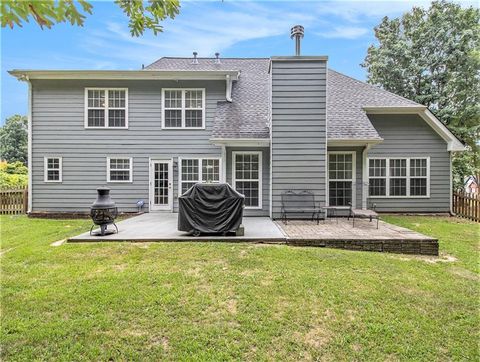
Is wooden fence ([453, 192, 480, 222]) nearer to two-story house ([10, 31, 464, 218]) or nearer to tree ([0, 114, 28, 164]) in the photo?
two-story house ([10, 31, 464, 218])

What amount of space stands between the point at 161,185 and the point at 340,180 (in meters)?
6.71

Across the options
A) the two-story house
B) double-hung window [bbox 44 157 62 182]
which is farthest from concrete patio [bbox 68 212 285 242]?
double-hung window [bbox 44 157 62 182]

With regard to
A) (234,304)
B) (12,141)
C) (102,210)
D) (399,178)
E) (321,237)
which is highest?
(12,141)

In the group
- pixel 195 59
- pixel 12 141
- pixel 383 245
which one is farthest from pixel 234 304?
pixel 12 141

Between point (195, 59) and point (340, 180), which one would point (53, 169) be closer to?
point (195, 59)

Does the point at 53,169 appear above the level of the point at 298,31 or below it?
below

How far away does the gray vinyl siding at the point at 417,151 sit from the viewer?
11.3 m

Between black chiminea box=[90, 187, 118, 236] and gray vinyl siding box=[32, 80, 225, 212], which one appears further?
gray vinyl siding box=[32, 80, 225, 212]

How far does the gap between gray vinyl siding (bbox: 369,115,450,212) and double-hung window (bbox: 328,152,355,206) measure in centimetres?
170

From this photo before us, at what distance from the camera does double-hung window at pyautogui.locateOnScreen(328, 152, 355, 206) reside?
10163 millimetres

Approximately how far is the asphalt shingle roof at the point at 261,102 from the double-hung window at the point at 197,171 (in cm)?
156

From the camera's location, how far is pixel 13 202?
11.8 metres

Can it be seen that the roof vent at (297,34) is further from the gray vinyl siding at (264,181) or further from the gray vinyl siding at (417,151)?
the gray vinyl siding at (417,151)

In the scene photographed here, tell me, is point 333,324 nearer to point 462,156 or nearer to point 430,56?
point 462,156
